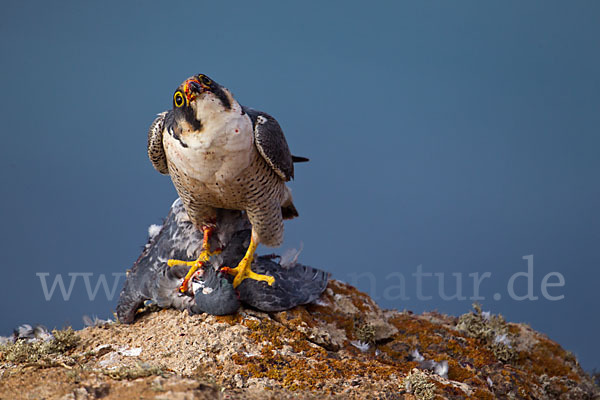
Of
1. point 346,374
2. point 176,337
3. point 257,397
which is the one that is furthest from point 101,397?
point 346,374

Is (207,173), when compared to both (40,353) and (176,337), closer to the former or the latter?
(176,337)

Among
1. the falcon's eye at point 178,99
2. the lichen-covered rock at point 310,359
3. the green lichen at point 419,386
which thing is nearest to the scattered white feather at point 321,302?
the lichen-covered rock at point 310,359

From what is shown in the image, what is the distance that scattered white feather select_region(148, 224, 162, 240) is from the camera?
219 inches

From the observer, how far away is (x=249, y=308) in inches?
185

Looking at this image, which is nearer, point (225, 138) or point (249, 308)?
point (225, 138)

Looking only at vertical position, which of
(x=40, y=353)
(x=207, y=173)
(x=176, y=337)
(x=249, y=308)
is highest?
(x=207, y=173)

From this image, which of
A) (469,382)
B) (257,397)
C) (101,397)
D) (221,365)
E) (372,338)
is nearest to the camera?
(101,397)

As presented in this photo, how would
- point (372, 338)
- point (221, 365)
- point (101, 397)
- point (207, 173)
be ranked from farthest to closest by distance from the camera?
1. point (372, 338)
2. point (207, 173)
3. point (221, 365)
4. point (101, 397)

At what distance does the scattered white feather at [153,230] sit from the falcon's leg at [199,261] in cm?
76

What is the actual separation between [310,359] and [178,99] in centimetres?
221

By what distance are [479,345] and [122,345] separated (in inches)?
133

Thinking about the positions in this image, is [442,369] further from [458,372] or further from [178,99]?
[178,99]

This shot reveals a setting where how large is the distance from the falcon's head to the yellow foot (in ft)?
4.43

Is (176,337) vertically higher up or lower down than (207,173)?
lower down
